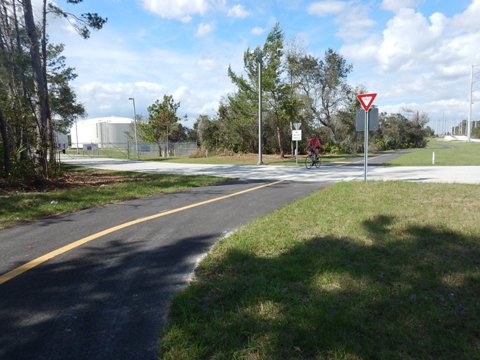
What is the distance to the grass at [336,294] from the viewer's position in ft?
8.22

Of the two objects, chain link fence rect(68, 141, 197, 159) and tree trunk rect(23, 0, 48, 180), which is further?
chain link fence rect(68, 141, 197, 159)

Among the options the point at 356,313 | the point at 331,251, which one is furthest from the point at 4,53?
the point at 356,313

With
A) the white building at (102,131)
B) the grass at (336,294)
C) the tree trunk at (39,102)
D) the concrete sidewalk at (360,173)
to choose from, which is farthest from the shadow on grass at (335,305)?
the white building at (102,131)

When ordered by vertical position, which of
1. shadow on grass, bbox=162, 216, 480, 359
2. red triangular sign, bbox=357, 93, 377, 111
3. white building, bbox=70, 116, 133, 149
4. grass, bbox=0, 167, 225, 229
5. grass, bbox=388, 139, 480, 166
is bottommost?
shadow on grass, bbox=162, 216, 480, 359

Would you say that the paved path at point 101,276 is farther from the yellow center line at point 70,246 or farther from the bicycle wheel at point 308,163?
the bicycle wheel at point 308,163

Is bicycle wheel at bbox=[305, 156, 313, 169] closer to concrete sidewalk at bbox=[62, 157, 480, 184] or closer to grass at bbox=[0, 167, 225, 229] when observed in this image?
concrete sidewalk at bbox=[62, 157, 480, 184]

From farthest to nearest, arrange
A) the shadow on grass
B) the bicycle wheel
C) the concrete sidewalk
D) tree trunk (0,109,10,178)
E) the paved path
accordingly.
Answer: the bicycle wheel, the concrete sidewalk, tree trunk (0,109,10,178), the paved path, the shadow on grass

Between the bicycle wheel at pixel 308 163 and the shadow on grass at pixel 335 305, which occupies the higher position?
the bicycle wheel at pixel 308 163

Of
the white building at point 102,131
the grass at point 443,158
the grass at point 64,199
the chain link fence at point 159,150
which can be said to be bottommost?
the grass at point 64,199

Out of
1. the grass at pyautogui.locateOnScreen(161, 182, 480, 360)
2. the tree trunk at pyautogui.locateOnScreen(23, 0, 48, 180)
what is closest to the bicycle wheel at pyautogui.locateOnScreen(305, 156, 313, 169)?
the tree trunk at pyautogui.locateOnScreen(23, 0, 48, 180)

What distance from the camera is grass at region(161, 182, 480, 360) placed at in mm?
2506

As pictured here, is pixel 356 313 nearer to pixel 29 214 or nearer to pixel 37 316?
pixel 37 316

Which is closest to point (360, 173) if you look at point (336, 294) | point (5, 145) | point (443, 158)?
point (443, 158)

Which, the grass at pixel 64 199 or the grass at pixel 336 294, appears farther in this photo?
the grass at pixel 64 199
